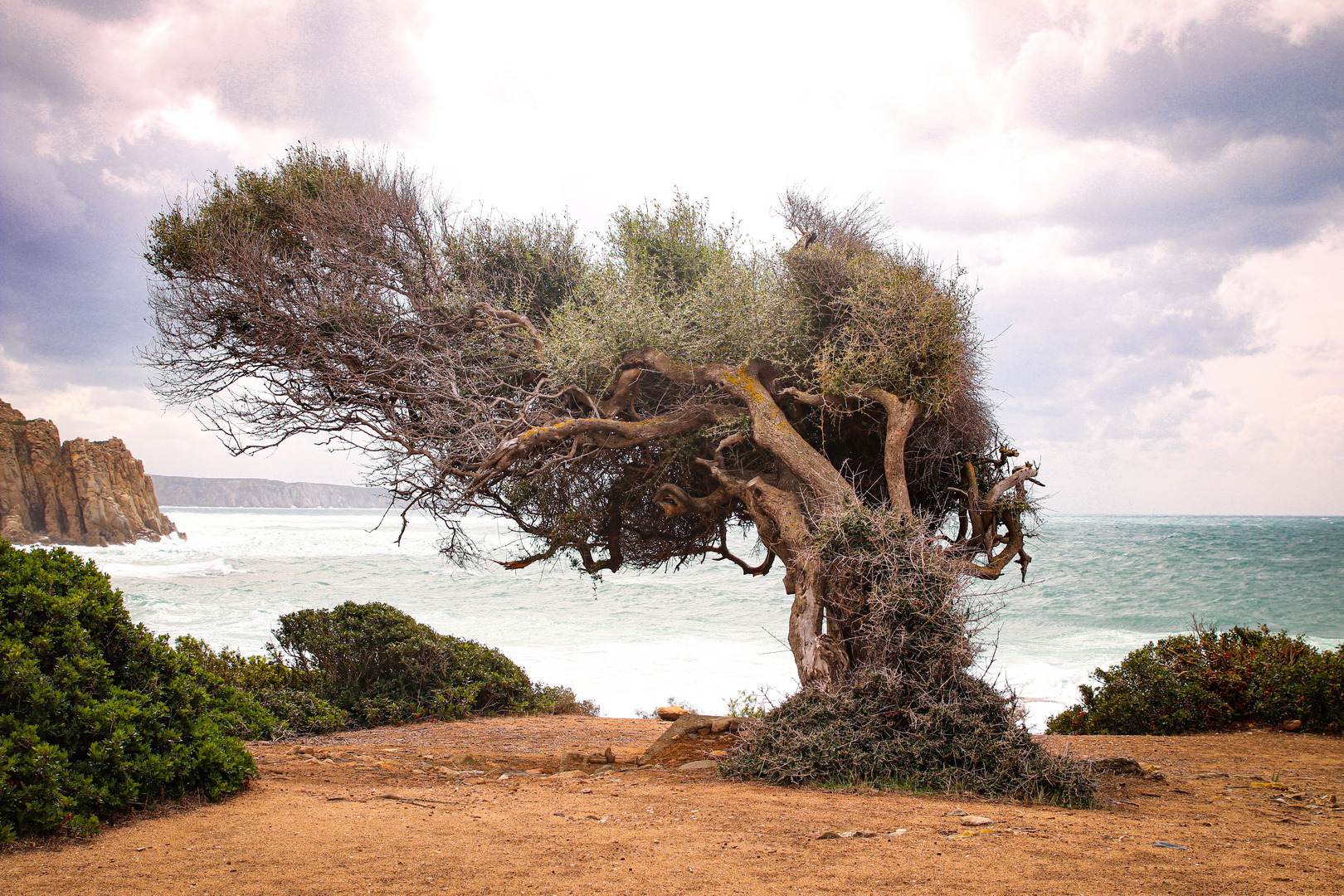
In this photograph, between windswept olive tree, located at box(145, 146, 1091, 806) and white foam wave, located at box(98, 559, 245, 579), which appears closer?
windswept olive tree, located at box(145, 146, 1091, 806)

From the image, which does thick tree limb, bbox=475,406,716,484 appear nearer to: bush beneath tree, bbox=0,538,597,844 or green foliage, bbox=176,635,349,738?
bush beneath tree, bbox=0,538,597,844

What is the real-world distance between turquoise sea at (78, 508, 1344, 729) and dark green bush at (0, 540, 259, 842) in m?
6.00

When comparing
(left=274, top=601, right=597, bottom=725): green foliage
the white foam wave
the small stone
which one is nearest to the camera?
the small stone

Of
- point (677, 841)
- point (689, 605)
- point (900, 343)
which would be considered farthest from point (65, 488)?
point (677, 841)

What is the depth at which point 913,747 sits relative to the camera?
5.92 m

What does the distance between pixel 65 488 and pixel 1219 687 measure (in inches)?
2159

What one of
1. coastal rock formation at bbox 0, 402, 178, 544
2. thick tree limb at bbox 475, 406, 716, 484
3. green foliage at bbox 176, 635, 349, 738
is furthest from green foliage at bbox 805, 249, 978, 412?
coastal rock formation at bbox 0, 402, 178, 544

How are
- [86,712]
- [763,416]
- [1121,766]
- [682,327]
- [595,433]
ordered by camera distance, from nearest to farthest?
1. [86,712]
2. [1121,766]
3. [763,416]
4. [595,433]
5. [682,327]

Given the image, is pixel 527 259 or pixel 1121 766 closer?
pixel 1121 766

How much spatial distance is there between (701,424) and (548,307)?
392 cm

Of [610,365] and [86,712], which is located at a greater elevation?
[610,365]

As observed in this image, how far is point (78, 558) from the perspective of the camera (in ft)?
17.3

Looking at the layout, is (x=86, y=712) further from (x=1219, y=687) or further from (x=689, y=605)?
(x=689, y=605)

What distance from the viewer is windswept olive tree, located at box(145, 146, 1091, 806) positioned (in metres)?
8.47
